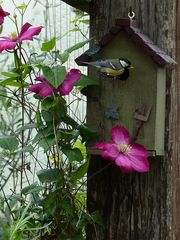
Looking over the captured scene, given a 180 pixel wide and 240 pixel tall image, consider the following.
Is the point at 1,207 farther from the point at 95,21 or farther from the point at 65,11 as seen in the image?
the point at 65,11

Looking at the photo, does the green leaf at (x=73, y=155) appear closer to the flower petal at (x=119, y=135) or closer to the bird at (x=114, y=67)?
the flower petal at (x=119, y=135)

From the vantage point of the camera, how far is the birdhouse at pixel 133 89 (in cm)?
165

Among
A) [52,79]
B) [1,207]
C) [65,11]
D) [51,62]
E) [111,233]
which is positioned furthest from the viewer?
[65,11]

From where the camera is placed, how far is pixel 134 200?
1.80 meters


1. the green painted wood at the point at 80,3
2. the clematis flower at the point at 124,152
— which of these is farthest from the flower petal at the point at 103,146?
the green painted wood at the point at 80,3

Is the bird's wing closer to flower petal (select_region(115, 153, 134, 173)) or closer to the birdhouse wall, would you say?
the birdhouse wall

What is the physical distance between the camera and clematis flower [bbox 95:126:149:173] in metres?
1.58

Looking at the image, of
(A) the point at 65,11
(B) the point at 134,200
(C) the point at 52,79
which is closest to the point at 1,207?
(B) the point at 134,200

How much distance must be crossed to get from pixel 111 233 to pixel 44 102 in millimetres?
479

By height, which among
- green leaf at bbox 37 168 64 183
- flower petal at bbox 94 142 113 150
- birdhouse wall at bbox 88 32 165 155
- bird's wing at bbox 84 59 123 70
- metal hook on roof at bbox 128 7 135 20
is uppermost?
metal hook on roof at bbox 128 7 135 20

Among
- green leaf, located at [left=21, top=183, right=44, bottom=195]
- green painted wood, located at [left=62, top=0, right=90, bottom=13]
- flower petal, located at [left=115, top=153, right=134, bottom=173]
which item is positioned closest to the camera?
flower petal, located at [left=115, top=153, right=134, bottom=173]

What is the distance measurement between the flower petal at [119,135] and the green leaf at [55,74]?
194 mm

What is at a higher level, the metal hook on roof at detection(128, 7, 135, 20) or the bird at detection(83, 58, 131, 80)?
the metal hook on roof at detection(128, 7, 135, 20)

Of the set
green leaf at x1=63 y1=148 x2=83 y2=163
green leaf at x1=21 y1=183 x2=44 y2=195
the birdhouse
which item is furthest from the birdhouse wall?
green leaf at x1=21 y1=183 x2=44 y2=195
